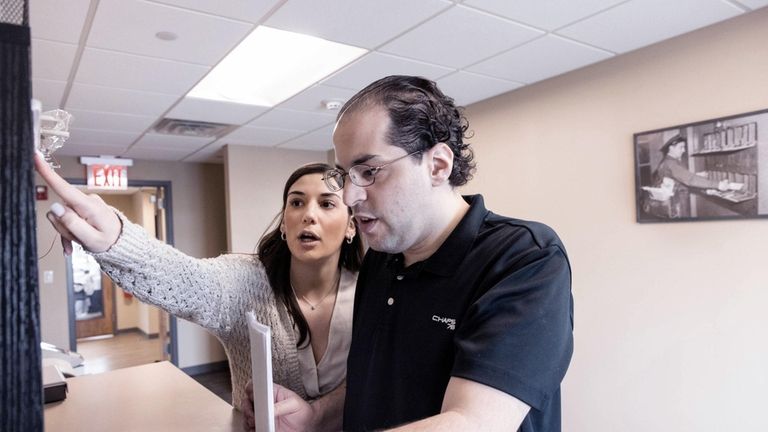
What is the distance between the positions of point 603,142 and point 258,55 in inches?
87.8

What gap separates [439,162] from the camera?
990mm

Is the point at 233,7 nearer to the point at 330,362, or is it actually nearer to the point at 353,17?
the point at 353,17

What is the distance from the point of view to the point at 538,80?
3.12 m

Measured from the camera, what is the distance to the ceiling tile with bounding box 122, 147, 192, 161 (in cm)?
500

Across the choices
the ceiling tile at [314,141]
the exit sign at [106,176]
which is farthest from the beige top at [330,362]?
the exit sign at [106,176]

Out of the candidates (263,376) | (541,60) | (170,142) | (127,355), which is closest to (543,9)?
(541,60)

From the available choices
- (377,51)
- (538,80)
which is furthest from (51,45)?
(538,80)

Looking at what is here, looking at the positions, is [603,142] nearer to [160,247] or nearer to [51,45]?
[160,247]

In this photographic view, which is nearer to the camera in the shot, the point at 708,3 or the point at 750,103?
the point at 708,3

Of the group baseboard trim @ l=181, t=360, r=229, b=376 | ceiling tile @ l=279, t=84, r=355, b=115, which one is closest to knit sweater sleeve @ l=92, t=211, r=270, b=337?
ceiling tile @ l=279, t=84, r=355, b=115

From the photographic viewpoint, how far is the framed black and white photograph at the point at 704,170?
220 cm

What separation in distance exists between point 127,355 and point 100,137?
3.72 m

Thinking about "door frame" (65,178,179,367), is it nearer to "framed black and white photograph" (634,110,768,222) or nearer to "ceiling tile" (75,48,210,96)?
"ceiling tile" (75,48,210,96)

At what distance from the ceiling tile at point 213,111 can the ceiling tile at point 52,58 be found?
753 millimetres
